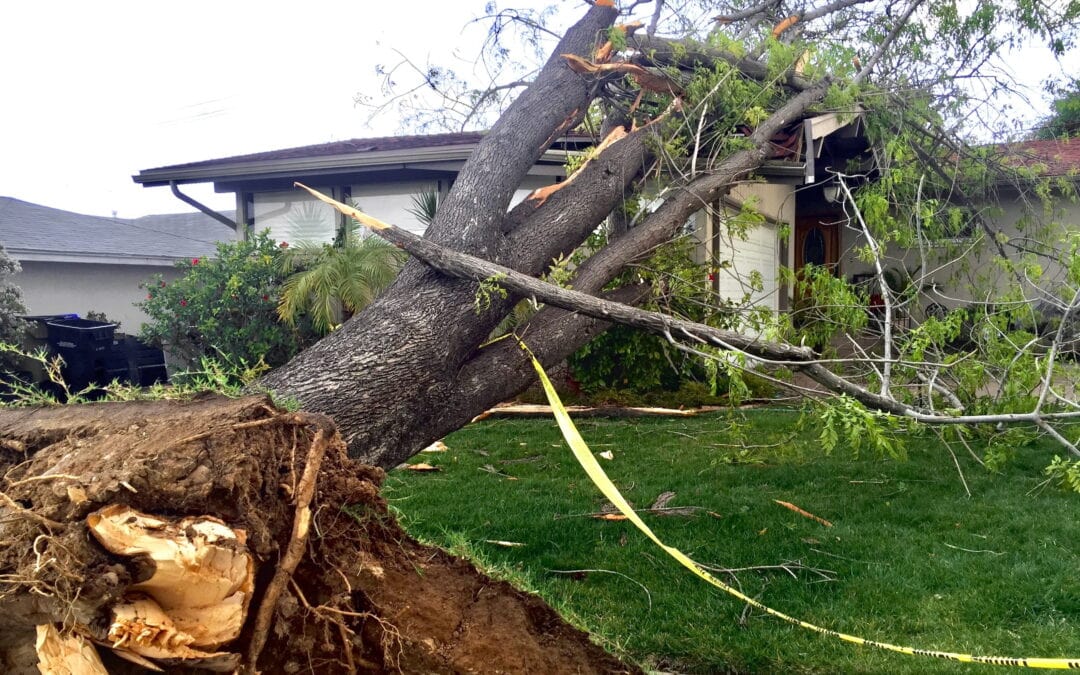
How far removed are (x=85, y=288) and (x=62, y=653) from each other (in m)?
13.8

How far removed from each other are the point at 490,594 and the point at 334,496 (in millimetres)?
619

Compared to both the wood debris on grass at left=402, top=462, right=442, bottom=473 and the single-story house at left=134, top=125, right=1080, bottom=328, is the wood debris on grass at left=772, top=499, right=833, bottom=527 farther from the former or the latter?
the single-story house at left=134, top=125, right=1080, bottom=328

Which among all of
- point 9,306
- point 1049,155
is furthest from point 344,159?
point 1049,155

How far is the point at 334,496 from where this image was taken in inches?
90.5

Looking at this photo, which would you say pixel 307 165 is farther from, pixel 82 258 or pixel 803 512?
pixel 803 512

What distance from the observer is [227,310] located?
831cm

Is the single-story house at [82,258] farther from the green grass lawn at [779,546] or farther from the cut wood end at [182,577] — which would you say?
the cut wood end at [182,577]

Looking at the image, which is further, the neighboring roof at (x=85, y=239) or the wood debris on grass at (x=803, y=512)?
the neighboring roof at (x=85, y=239)

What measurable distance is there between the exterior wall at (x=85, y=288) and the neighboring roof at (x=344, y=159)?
309 cm

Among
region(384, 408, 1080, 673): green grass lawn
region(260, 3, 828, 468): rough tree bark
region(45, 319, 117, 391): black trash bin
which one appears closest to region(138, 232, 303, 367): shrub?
region(45, 319, 117, 391): black trash bin

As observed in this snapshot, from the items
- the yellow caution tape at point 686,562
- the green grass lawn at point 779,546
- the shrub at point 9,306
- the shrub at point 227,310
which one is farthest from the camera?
the shrub at point 227,310

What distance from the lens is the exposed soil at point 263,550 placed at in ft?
5.55

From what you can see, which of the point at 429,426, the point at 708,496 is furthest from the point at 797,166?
the point at 429,426

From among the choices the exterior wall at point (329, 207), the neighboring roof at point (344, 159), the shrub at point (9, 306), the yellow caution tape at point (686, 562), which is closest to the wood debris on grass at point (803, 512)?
the yellow caution tape at point (686, 562)
